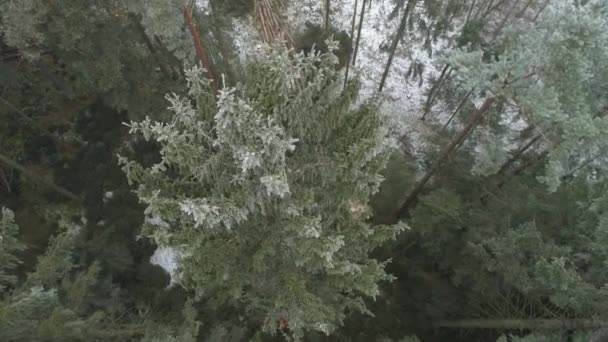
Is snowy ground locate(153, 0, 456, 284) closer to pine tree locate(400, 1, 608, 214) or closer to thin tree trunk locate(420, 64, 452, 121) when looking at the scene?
thin tree trunk locate(420, 64, 452, 121)

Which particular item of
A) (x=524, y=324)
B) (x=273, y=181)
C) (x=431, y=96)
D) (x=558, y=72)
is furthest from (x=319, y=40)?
(x=524, y=324)

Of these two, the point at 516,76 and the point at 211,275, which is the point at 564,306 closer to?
the point at 516,76

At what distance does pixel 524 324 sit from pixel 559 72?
15.3 feet

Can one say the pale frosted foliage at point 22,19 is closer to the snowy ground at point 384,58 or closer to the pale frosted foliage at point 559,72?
the pale frosted foliage at point 559,72

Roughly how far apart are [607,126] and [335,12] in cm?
1340

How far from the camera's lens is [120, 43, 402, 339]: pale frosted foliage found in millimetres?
5633

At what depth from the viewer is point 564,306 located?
Result: 723 cm

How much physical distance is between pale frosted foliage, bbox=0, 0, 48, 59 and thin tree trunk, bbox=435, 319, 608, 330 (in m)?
10.9

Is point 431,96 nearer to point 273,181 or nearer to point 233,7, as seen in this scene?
point 233,7

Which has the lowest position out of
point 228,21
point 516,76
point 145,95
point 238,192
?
point 238,192

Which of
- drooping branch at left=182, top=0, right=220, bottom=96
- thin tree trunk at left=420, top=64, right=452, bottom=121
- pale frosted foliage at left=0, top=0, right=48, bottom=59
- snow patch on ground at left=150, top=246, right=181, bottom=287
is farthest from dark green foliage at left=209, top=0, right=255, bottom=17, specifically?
thin tree trunk at left=420, top=64, right=452, bottom=121

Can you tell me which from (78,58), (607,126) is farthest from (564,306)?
(78,58)

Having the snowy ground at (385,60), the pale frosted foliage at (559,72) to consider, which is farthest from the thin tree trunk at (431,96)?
the pale frosted foliage at (559,72)

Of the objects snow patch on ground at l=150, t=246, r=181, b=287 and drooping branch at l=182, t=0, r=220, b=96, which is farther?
snow patch on ground at l=150, t=246, r=181, b=287
